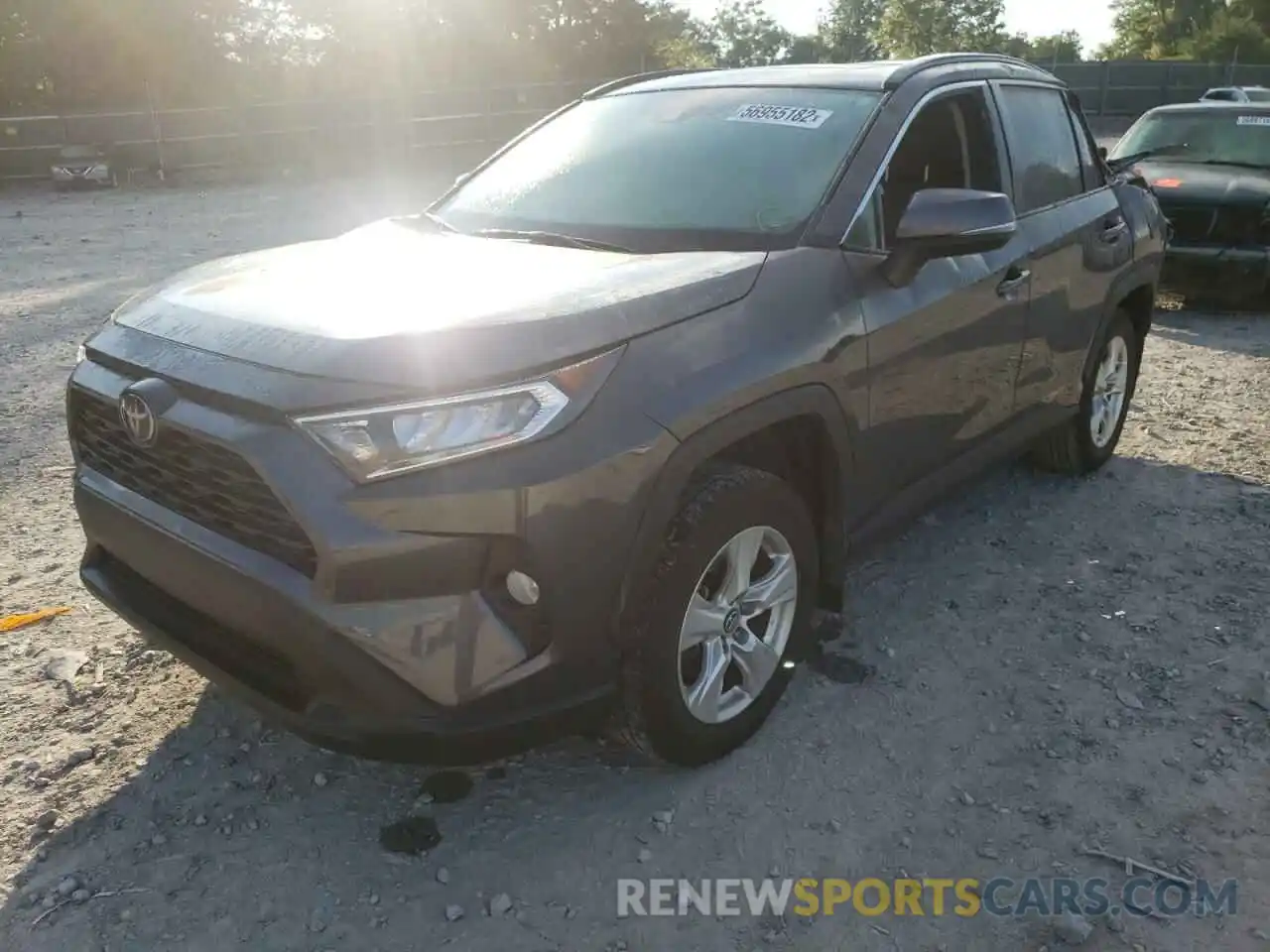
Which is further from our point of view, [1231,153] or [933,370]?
[1231,153]

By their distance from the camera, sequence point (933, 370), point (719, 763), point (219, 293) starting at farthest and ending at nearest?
point (933, 370) → point (719, 763) → point (219, 293)

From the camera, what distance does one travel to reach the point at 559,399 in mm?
2250

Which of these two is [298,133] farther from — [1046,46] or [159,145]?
[1046,46]

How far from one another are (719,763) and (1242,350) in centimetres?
613

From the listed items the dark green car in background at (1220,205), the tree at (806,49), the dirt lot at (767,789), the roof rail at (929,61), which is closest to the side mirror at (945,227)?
the roof rail at (929,61)

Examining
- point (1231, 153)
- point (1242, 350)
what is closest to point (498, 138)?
point (1231, 153)

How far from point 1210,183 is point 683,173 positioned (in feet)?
22.2

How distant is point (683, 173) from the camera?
3344 millimetres

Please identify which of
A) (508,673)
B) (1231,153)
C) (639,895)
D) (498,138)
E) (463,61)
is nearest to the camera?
(508,673)

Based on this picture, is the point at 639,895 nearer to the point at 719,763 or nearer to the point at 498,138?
the point at 719,763

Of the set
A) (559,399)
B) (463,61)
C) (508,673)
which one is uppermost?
(463,61)

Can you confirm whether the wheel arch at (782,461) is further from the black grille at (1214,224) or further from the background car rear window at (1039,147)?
the black grille at (1214,224)

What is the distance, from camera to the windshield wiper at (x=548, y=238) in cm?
308

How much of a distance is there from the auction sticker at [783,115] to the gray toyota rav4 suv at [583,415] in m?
0.02
